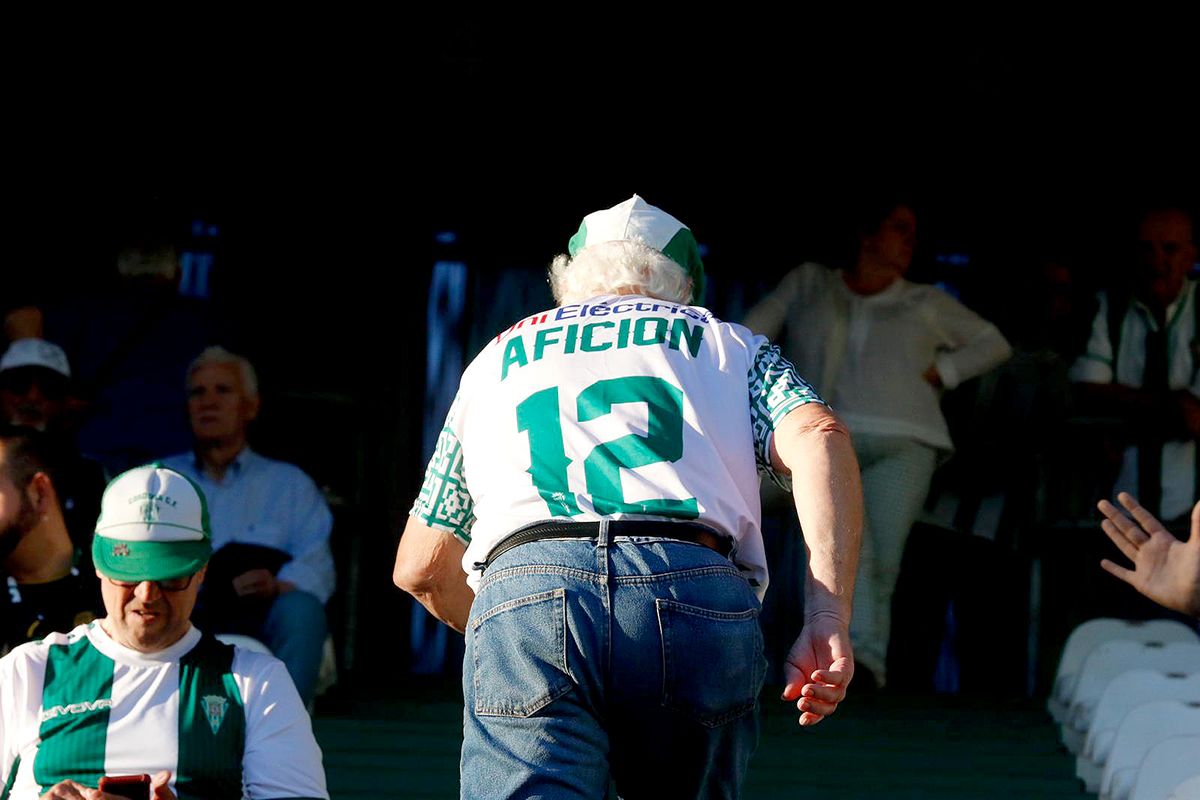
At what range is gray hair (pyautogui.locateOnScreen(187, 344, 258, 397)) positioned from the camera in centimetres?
585

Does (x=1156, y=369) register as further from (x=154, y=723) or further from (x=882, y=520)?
(x=154, y=723)

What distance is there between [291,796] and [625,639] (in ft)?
4.35

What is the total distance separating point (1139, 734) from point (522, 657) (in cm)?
207

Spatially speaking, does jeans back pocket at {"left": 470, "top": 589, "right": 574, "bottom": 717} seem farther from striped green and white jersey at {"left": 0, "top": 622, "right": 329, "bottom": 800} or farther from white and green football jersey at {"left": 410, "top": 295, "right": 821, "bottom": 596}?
striped green and white jersey at {"left": 0, "top": 622, "right": 329, "bottom": 800}

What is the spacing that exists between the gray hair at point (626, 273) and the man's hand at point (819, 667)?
606mm

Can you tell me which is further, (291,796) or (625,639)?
(291,796)

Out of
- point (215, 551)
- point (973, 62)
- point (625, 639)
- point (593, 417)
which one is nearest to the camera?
point (625, 639)

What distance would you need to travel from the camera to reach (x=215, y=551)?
213 inches

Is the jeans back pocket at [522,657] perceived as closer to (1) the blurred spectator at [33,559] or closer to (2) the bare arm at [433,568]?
(2) the bare arm at [433,568]

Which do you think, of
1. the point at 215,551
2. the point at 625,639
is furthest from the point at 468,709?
the point at 215,551

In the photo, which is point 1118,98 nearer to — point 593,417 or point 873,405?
point 873,405

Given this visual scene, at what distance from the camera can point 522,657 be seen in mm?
2455

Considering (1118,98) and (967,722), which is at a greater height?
(1118,98)

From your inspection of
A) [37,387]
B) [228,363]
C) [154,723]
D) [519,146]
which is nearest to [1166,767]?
[154,723]
